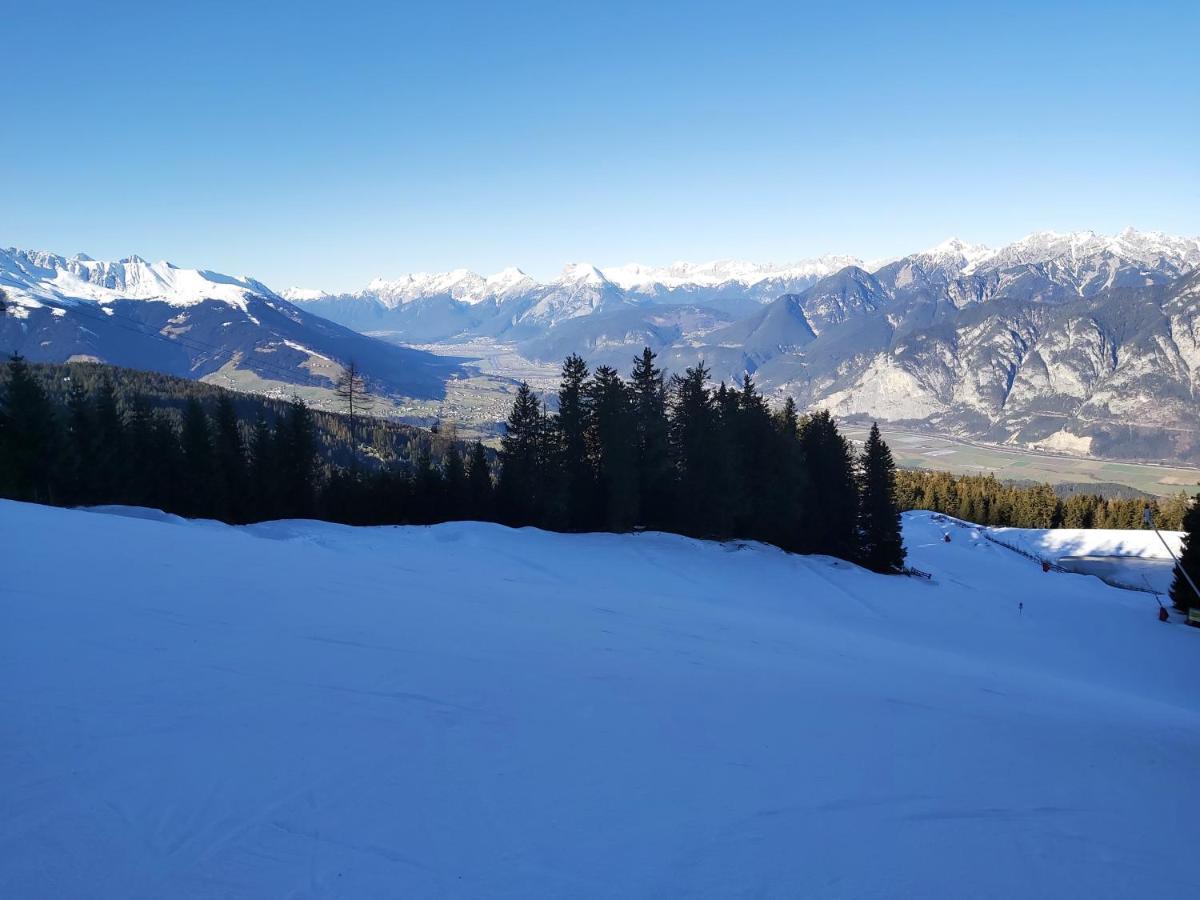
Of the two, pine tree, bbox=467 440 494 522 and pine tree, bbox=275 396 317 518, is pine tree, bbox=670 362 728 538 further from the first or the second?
pine tree, bbox=275 396 317 518

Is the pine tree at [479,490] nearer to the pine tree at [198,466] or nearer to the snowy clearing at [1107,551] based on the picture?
the pine tree at [198,466]

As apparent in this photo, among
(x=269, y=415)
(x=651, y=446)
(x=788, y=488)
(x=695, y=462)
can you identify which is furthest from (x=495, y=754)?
(x=269, y=415)

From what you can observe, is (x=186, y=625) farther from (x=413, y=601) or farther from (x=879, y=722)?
(x=879, y=722)

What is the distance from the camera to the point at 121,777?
509 centimetres

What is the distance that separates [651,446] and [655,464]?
1092 mm

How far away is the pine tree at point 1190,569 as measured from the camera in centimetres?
3275

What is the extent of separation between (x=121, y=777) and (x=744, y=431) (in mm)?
37145

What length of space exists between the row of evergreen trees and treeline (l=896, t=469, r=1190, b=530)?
60.5 meters

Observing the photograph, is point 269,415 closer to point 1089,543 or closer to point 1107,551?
point 1089,543

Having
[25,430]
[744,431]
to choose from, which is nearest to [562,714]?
[744,431]

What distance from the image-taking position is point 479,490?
4078cm

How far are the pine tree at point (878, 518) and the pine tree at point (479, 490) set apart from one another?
25683mm

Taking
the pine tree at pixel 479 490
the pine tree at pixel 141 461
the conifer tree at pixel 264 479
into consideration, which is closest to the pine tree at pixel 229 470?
the conifer tree at pixel 264 479

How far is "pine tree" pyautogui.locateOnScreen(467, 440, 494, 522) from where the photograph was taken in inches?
1583
